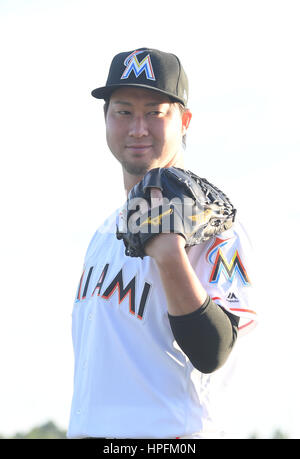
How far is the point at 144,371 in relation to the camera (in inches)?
131

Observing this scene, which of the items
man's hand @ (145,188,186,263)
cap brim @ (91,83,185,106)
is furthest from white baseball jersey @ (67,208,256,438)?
cap brim @ (91,83,185,106)

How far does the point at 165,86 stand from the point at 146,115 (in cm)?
19

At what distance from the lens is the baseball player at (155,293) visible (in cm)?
296

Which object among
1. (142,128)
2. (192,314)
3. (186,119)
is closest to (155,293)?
(192,314)

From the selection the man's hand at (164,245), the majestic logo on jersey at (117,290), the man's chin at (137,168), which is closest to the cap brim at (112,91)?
the man's chin at (137,168)

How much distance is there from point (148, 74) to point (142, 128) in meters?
0.31

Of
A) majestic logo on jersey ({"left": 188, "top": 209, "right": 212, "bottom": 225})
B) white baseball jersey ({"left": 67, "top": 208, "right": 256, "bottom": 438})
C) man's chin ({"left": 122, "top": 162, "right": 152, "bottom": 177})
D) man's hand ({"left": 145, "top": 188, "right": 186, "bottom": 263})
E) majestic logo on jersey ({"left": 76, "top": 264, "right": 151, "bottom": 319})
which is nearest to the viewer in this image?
man's hand ({"left": 145, "top": 188, "right": 186, "bottom": 263})

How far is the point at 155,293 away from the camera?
3398 mm

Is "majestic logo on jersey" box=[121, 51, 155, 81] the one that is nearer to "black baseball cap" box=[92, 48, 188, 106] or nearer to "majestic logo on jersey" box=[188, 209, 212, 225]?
"black baseball cap" box=[92, 48, 188, 106]

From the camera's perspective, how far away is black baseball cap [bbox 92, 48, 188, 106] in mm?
3734

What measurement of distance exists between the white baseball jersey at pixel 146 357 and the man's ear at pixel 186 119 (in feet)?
2.86

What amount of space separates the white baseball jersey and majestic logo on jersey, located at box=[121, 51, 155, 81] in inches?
38.3

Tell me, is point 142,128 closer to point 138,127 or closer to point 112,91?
point 138,127
